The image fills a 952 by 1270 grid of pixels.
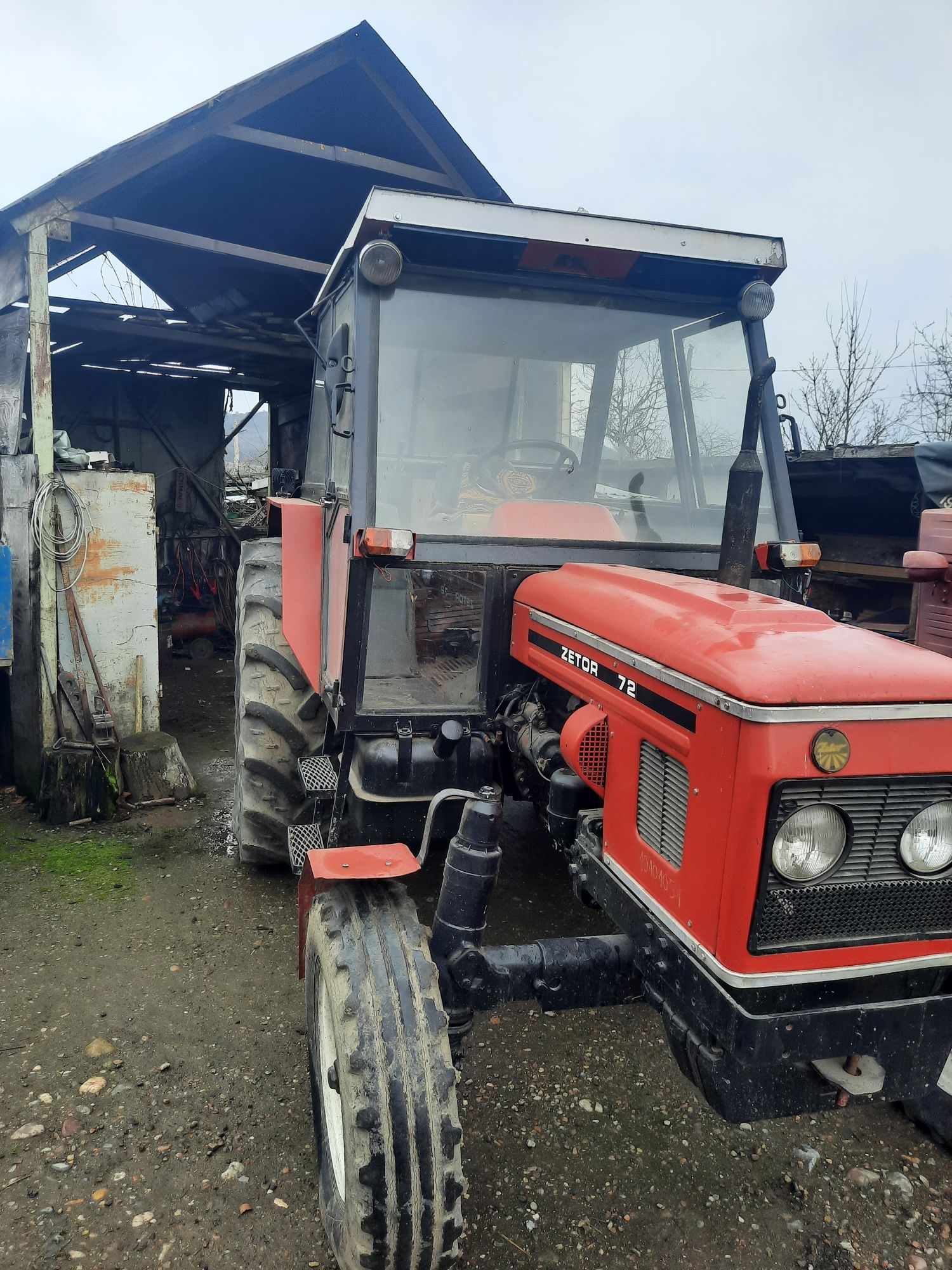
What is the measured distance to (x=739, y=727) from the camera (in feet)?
5.17

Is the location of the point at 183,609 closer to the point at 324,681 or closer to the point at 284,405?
the point at 284,405

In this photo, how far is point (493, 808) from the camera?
6.44 ft

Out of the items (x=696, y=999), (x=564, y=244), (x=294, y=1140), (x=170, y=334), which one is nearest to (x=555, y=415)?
(x=564, y=244)

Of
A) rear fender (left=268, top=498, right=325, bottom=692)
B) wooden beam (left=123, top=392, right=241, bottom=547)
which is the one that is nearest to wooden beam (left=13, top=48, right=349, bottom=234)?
rear fender (left=268, top=498, right=325, bottom=692)

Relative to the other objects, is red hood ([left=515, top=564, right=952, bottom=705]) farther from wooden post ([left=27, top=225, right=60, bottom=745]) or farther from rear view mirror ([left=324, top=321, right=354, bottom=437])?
wooden post ([left=27, top=225, right=60, bottom=745])

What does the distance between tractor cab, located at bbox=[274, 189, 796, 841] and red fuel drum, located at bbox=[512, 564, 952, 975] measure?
74 cm

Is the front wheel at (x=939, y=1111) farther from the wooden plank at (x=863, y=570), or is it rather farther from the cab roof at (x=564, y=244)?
the wooden plank at (x=863, y=570)

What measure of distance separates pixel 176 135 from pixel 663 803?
16.7 ft

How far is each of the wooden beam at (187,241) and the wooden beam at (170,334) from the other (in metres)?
0.72

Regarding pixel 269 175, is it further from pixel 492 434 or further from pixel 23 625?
pixel 492 434

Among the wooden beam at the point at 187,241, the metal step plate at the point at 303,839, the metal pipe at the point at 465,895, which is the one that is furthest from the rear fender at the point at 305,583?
the wooden beam at the point at 187,241

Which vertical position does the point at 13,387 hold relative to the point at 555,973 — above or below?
above

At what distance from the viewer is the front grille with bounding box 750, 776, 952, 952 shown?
62.8 inches

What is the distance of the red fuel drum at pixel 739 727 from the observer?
155 cm
